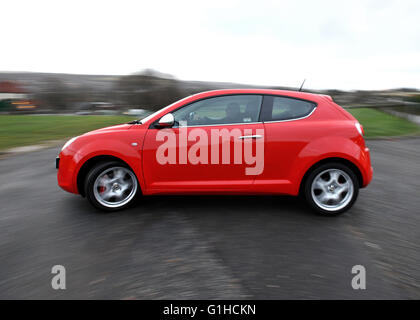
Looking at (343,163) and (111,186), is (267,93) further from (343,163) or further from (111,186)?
(111,186)

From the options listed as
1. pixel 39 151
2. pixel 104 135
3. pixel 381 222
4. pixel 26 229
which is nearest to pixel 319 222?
pixel 381 222

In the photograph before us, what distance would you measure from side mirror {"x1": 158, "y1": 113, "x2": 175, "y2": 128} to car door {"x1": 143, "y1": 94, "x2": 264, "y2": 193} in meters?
0.05

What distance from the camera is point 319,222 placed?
4.23 m

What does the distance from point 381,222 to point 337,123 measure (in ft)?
4.40

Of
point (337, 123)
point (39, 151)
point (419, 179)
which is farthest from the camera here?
point (39, 151)

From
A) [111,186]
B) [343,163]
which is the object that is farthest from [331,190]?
[111,186]

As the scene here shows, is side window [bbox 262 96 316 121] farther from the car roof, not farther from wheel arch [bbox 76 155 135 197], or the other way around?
wheel arch [bbox 76 155 135 197]

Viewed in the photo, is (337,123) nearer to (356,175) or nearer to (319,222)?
(356,175)

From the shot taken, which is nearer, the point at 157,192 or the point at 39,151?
the point at 157,192

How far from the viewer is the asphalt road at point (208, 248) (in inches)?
110

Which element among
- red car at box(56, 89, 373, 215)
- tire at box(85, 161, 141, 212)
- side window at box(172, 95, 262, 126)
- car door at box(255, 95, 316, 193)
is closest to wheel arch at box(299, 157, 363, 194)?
red car at box(56, 89, 373, 215)

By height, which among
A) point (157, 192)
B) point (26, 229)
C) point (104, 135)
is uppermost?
point (104, 135)

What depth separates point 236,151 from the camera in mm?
4266

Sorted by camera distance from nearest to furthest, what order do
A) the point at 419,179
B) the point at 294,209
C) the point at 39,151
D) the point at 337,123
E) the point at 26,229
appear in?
the point at 26,229 < the point at 337,123 < the point at 294,209 < the point at 419,179 < the point at 39,151
